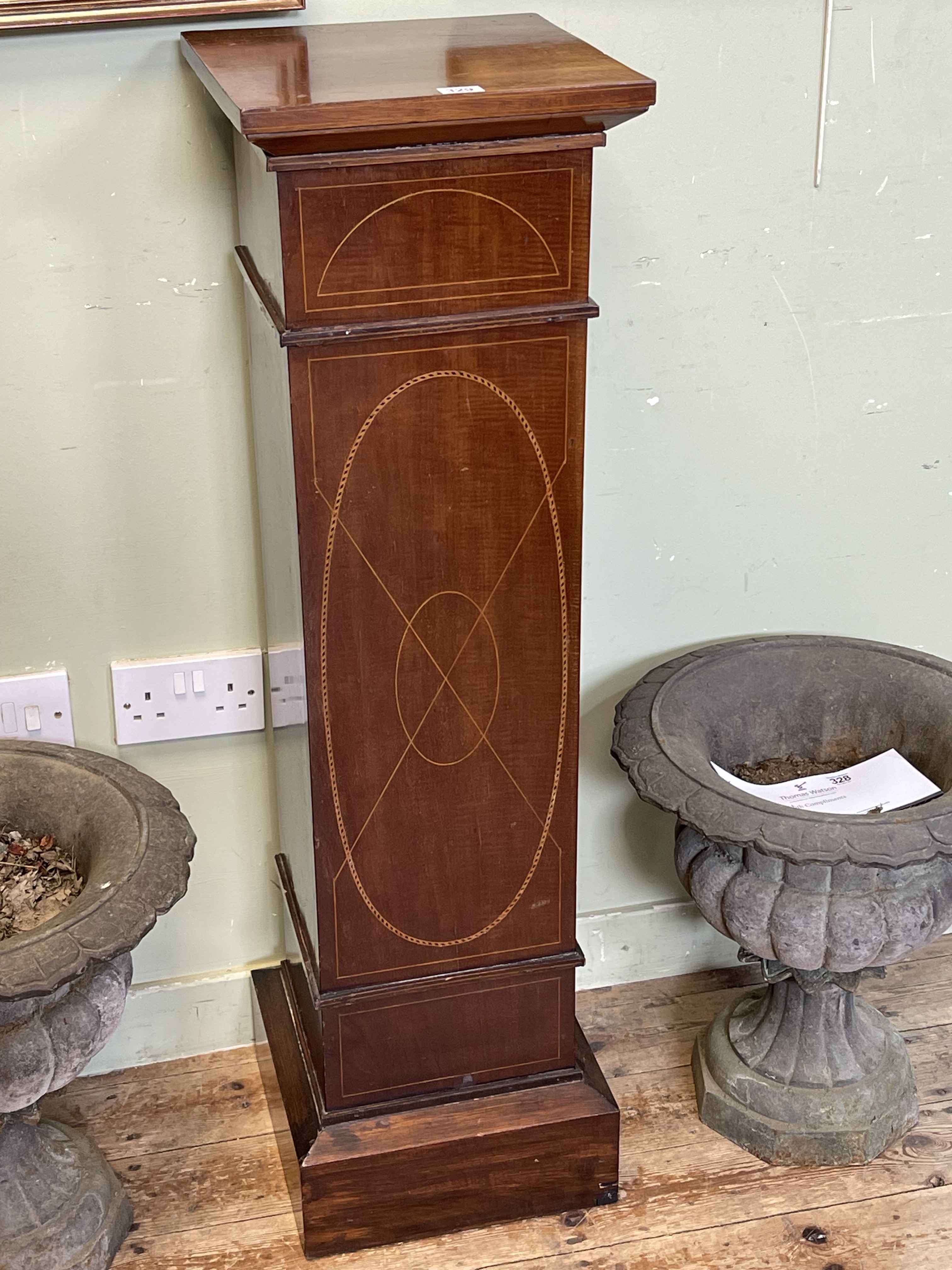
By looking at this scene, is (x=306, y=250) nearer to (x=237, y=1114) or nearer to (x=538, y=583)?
(x=538, y=583)

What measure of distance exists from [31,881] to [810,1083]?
1032mm

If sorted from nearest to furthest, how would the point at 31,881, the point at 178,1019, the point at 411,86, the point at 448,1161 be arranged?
the point at 411,86 → the point at 31,881 → the point at 448,1161 → the point at 178,1019

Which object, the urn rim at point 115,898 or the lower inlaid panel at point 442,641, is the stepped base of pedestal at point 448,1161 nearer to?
the lower inlaid panel at point 442,641

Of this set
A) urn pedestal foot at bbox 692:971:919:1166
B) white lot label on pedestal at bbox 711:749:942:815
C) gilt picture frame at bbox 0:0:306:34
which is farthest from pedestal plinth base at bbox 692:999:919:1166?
gilt picture frame at bbox 0:0:306:34

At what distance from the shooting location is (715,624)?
203 centimetres

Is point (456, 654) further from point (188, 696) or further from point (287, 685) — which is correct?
point (188, 696)

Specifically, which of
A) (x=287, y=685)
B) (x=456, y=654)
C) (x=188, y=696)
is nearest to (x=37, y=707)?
(x=188, y=696)

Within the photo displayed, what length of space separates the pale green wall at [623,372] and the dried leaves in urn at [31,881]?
0.21 metres

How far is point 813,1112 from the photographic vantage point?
190cm

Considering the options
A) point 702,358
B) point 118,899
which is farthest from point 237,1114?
point 702,358

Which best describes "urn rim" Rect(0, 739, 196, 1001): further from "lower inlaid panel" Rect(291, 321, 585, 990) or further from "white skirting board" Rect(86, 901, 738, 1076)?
"white skirting board" Rect(86, 901, 738, 1076)

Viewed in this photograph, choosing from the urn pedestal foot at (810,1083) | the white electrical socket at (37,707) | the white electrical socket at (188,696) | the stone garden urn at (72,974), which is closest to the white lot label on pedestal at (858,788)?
the urn pedestal foot at (810,1083)

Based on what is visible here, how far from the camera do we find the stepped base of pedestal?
1742 mm

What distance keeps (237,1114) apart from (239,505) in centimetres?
84
